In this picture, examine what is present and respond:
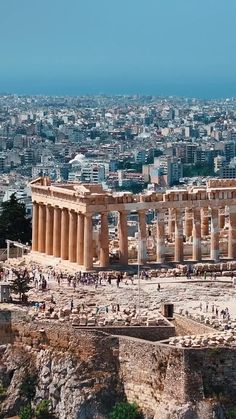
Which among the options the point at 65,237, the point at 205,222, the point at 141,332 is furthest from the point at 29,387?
the point at 205,222

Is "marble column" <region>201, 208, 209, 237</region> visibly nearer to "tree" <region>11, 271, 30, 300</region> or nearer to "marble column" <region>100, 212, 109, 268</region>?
"marble column" <region>100, 212, 109, 268</region>

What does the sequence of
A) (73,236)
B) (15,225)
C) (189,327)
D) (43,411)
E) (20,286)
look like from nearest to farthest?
(43,411) < (189,327) < (20,286) < (73,236) < (15,225)

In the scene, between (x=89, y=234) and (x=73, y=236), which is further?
(x=73, y=236)

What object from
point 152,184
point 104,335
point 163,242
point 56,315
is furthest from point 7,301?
point 152,184

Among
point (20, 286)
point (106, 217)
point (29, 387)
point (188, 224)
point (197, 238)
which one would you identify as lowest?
point (29, 387)

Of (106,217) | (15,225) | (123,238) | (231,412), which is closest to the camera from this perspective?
(231,412)

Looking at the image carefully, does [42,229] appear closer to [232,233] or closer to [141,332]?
[232,233]

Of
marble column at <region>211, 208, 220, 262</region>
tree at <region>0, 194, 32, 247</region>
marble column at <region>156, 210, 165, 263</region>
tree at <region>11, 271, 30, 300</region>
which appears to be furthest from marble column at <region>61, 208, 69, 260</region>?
tree at <region>11, 271, 30, 300</region>
